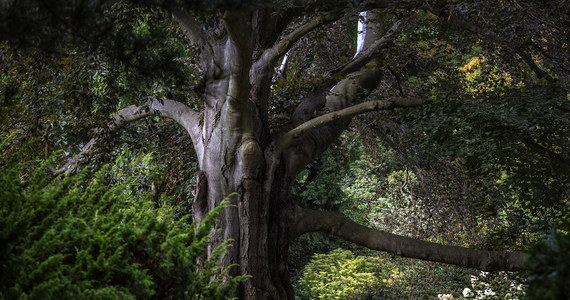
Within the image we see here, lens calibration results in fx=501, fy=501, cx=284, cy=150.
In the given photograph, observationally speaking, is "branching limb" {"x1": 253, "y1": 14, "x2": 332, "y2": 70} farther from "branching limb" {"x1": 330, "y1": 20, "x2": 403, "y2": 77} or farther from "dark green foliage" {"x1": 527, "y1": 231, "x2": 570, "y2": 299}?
"dark green foliage" {"x1": 527, "y1": 231, "x2": 570, "y2": 299}

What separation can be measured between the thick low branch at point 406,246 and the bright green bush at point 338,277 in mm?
4717

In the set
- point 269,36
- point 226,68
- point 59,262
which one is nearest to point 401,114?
point 269,36

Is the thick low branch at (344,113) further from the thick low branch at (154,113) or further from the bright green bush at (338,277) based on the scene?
the bright green bush at (338,277)

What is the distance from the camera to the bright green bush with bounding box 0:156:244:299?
1.93 m

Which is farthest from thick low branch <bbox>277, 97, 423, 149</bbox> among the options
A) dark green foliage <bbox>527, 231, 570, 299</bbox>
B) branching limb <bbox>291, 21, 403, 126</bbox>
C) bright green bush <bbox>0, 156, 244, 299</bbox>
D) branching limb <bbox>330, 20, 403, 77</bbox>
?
dark green foliage <bbox>527, 231, 570, 299</bbox>

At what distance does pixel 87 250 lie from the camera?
2.10 metres

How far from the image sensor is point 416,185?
723 cm

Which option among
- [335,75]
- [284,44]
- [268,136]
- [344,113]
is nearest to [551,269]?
[344,113]

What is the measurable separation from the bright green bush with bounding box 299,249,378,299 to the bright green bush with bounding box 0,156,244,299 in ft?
23.0

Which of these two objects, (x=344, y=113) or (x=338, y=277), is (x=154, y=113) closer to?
(x=344, y=113)

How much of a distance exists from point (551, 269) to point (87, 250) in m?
1.79

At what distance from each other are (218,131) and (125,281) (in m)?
2.23

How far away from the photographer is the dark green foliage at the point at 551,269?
1646 mm

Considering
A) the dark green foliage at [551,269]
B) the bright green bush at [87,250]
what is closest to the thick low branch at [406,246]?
the bright green bush at [87,250]
